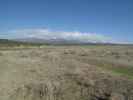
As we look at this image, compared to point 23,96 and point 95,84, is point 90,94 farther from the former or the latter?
point 23,96

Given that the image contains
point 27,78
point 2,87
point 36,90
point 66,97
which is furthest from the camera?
point 27,78

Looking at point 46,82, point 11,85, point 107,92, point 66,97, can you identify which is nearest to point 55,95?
point 66,97

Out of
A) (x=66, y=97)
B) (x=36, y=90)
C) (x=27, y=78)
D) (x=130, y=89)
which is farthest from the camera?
(x=27, y=78)

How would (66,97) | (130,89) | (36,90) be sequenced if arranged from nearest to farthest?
1. (130,89)
2. (66,97)
3. (36,90)

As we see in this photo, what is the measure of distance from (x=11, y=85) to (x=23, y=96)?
2951 mm

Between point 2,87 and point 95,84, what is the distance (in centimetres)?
799

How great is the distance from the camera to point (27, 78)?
1998cm

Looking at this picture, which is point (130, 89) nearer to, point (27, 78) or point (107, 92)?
point (107, 92)

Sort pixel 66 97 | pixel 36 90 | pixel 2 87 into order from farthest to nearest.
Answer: pixel 2 87 < pixel 36 90 < pixel 66 97

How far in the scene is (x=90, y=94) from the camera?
15156 mm

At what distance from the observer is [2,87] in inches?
727

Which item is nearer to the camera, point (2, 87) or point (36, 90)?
point (36, 90)

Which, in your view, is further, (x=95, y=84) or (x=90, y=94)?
(x=95, y=84)

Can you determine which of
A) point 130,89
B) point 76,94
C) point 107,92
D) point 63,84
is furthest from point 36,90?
point 130,89
